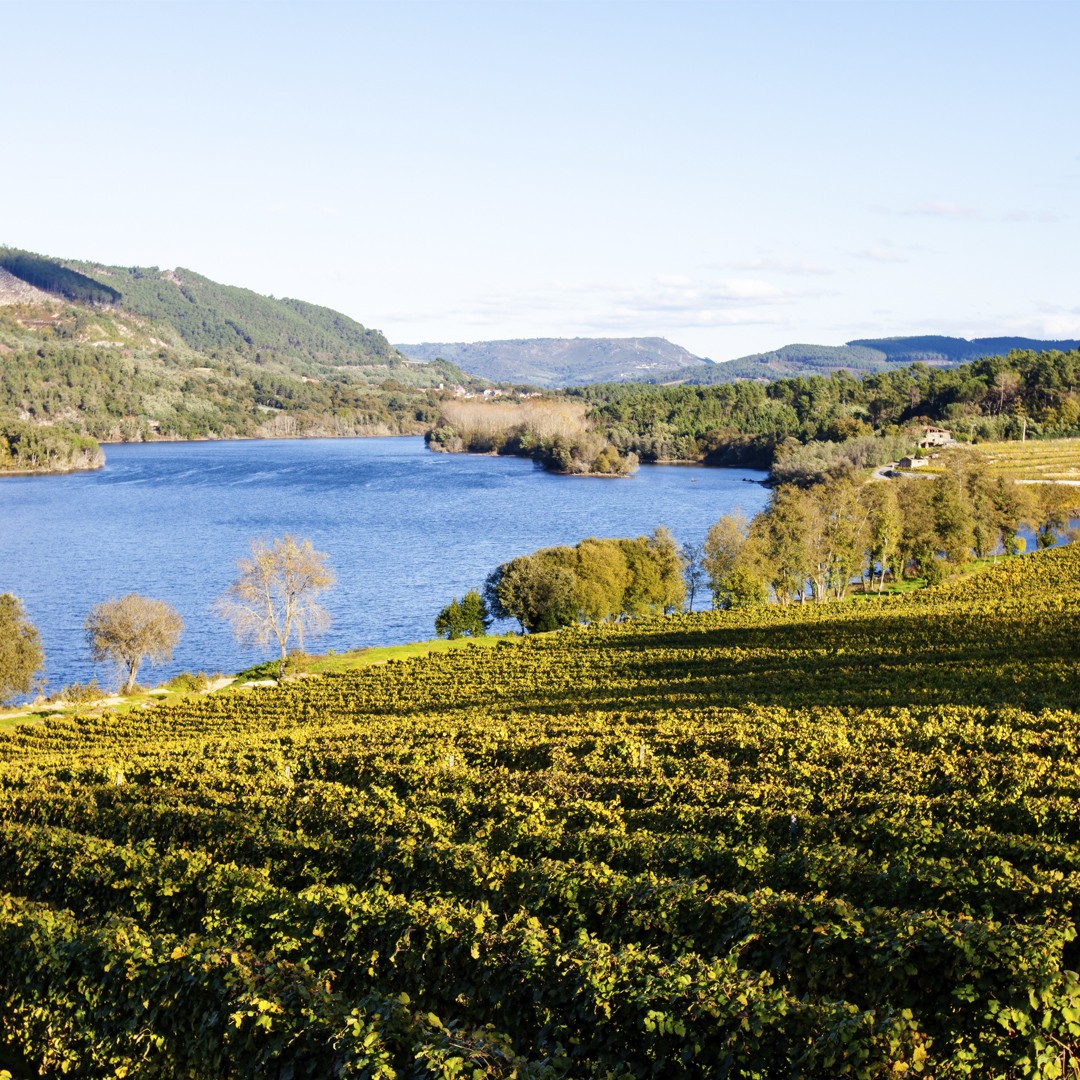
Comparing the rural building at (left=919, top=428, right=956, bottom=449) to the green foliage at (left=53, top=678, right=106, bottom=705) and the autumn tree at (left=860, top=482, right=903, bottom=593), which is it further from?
the green foliage at (left=53, top=678, right=106, bottom=705)

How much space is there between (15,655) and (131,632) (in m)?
5.51

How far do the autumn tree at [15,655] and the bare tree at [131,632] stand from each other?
122 inches

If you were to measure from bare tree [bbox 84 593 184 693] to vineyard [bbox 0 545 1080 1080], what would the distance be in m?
27.1

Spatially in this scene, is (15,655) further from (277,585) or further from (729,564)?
(729,564)

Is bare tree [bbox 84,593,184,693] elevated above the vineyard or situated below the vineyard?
below

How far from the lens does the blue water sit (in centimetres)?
7162

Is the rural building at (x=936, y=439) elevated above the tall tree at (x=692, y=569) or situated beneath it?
elevated above

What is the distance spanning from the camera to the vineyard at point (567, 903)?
30.2 ft

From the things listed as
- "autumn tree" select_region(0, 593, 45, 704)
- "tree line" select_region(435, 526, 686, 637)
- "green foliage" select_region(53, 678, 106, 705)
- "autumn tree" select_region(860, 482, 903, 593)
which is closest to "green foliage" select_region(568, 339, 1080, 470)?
"autumn tree" select_region(860, 482, 903, 593)

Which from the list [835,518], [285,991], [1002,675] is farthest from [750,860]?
[835,518]

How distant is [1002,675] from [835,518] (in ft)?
149

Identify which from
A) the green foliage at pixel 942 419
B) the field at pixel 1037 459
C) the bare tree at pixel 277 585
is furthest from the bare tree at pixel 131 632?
the green foliage at pixel 942 419

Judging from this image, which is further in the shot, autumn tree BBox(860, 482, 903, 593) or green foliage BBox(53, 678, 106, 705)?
autumn tree BBox(860, 482, 903, 593)

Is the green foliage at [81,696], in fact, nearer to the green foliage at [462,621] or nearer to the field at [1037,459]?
the green foliage at [462,621]
